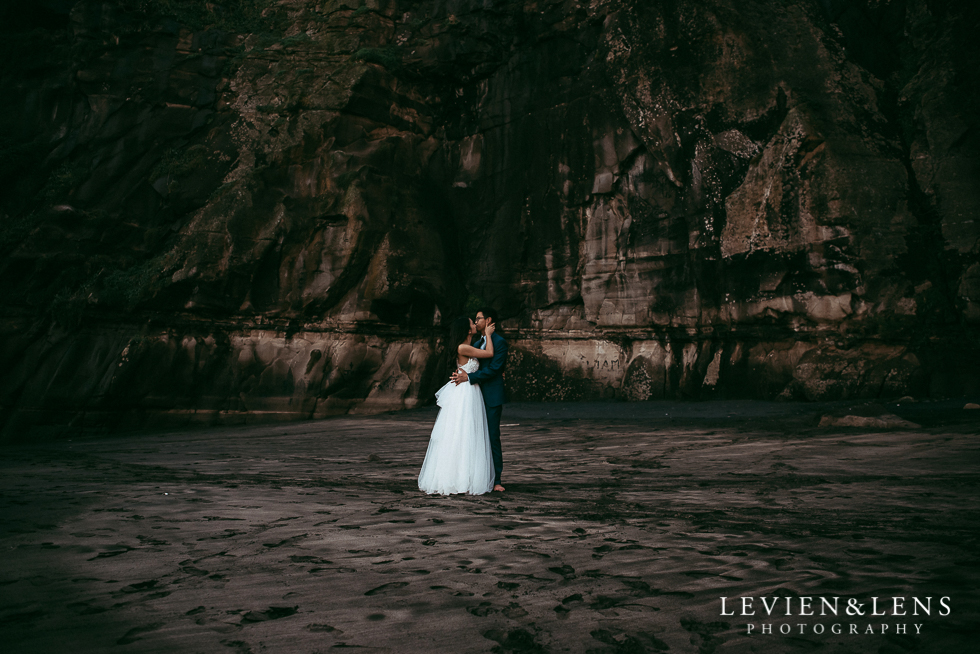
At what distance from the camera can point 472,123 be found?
20.5 meters

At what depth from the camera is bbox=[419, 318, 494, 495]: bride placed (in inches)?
238

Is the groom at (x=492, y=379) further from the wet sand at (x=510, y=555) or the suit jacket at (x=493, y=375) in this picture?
the wet sand at (x=510, y=555)

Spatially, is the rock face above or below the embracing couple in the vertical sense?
above

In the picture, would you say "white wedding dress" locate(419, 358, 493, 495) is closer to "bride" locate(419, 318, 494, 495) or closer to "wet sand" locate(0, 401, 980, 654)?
"bride" locate(419, 318, 494, 495)

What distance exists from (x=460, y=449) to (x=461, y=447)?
0.07 ft

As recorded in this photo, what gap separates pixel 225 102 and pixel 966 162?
1951 cm

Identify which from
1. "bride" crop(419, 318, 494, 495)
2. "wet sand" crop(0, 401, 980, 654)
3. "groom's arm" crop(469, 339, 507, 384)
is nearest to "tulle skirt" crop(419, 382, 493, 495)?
"bride" crop(419, 318, 494, 495)

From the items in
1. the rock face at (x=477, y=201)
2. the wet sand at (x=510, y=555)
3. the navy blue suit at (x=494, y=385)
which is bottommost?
the wet sand at (x=510, y=555)

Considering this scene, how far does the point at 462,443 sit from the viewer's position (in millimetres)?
6125

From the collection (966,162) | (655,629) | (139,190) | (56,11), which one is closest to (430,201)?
(139,190)

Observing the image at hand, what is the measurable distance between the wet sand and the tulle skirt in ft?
0.85

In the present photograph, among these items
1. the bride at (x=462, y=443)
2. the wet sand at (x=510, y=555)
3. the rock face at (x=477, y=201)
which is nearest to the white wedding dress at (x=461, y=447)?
the bride at (x=462, y=443)

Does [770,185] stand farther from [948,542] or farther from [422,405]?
[948,542]

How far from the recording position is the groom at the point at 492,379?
6344mm
